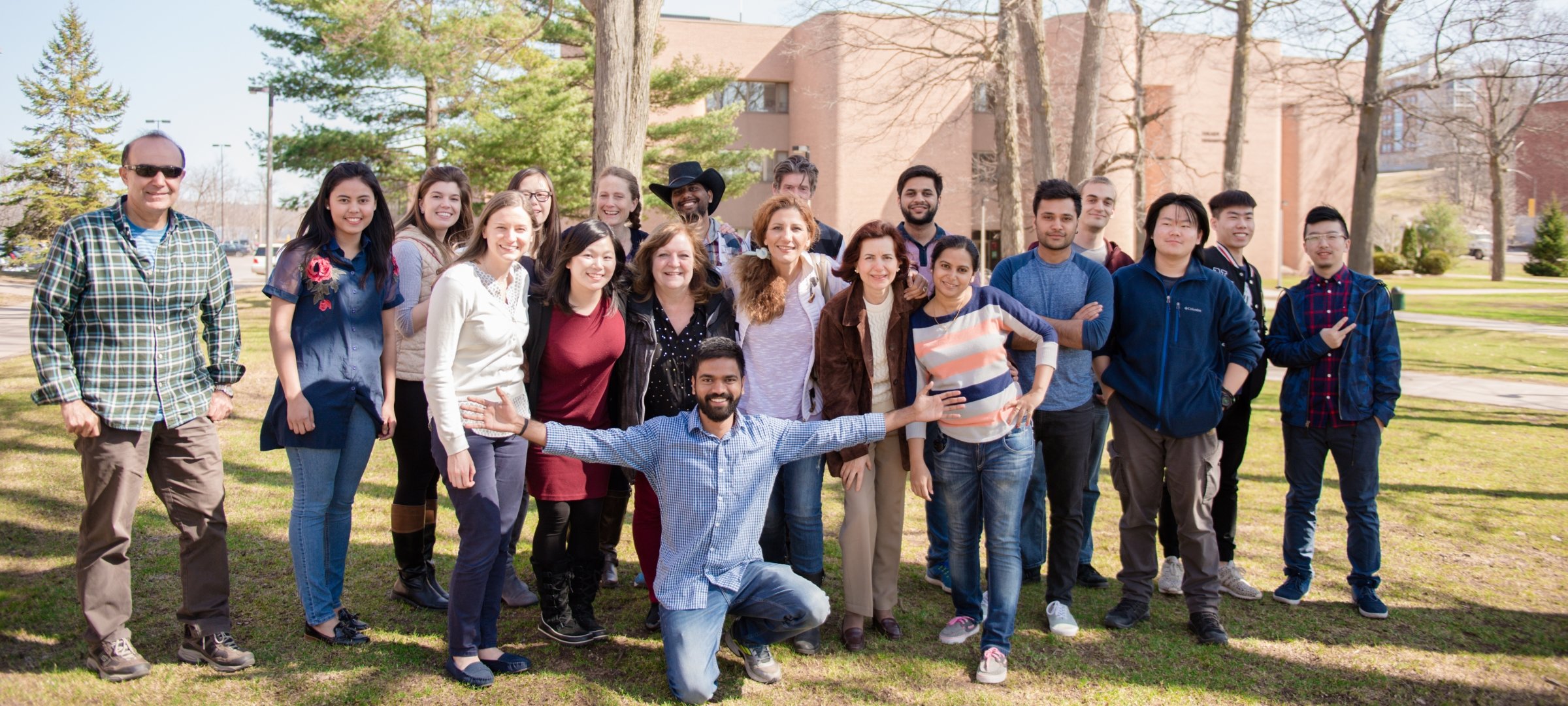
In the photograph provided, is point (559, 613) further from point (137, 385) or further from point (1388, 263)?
point (1388, 263)

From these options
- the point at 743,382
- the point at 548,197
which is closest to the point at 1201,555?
the point at 743,382

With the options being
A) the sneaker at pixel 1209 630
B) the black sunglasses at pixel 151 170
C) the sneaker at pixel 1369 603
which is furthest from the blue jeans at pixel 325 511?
the sneaker at pixel 1369 603

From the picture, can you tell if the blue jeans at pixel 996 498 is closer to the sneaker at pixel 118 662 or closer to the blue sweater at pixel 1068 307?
the blue sweater at pixel 1068 307

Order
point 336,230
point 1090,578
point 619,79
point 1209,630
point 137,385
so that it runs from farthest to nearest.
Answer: point 619,79 → point 1090,578 → point 1209,630 → point 336,230 → point 137,385

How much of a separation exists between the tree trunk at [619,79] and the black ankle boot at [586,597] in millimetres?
4424

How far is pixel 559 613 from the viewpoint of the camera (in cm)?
410

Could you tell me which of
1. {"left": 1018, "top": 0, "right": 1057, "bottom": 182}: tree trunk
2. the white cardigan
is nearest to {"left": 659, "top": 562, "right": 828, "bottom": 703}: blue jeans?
the white cardigan

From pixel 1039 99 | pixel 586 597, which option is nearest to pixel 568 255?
pixel 586 597

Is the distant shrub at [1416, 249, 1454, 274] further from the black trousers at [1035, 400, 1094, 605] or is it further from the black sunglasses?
the black sunglasses

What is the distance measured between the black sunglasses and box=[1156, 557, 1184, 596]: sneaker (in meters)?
4.86

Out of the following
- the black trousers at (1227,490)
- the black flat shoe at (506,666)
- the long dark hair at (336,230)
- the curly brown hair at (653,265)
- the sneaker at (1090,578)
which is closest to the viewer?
Result: the black flat shoe at (506,666)

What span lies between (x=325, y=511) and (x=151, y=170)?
1470mm

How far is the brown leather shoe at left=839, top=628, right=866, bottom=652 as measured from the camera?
411 cm

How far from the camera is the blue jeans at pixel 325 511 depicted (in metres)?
3.86
